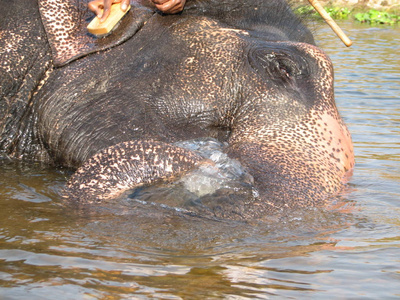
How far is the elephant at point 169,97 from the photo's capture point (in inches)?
153

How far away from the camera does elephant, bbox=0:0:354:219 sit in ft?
12.7

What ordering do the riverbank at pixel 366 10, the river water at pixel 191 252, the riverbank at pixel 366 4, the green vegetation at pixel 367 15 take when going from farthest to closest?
the riverbank at pixel 366 4
the riverbank at pixel 366 10
the green vegetation at pixel 367 15
the river water at pixel 191 252

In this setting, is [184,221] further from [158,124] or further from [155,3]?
[155,3]

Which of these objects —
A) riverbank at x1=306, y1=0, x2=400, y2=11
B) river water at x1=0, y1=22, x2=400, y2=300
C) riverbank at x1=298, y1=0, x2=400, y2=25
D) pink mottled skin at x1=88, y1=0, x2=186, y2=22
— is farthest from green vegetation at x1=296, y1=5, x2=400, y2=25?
river water at x1=0, y1=22, x2=400, y2=300

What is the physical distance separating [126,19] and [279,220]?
1952mm

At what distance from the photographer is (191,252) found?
10.5 feet

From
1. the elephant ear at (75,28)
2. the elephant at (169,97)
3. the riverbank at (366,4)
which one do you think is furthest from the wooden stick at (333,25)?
the riverbank at (366,4)

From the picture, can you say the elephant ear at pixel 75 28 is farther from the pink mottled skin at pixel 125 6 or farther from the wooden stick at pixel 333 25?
the wooden stick at pixel 333 25

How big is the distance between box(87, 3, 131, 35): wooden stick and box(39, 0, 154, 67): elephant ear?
0.05 meters

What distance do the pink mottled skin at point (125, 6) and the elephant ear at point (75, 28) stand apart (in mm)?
112

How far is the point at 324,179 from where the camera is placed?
13.0 feet

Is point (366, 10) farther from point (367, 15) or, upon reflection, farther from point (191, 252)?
point (191, 252)

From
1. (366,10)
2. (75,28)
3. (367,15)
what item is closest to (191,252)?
(75,28)

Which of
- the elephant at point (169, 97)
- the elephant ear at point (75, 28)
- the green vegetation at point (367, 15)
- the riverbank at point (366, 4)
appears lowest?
the green vegetation at point (367, 15)
